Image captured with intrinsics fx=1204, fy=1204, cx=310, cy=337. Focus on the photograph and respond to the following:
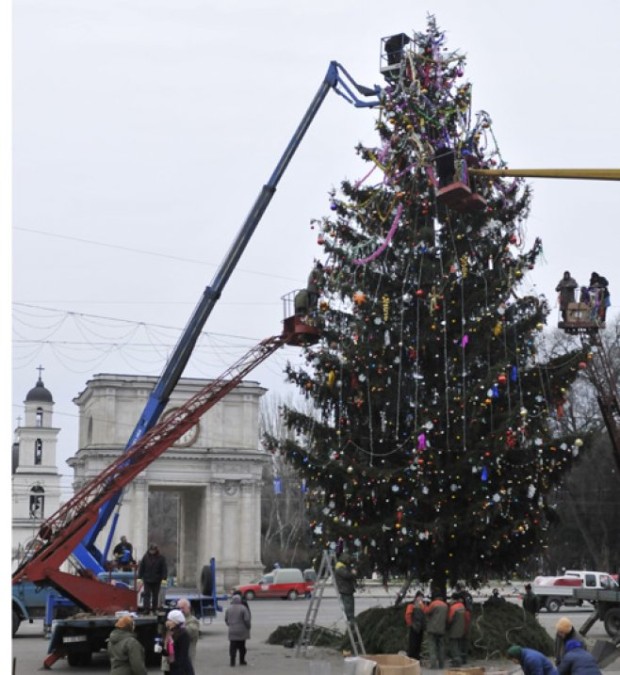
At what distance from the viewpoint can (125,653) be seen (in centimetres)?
1375

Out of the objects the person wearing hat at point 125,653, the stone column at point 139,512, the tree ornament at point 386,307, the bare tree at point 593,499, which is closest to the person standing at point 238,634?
the tree ornament at point 386,307

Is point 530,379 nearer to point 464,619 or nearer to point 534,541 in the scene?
point 534,541

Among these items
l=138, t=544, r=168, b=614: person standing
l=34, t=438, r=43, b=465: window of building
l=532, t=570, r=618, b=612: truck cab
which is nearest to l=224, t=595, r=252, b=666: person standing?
l=138, t=544, r=168, b=614: person standing

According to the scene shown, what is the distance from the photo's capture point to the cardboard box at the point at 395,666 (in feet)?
51.1

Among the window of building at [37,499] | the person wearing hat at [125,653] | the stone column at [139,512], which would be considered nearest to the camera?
the person wearing hat at [125,653]

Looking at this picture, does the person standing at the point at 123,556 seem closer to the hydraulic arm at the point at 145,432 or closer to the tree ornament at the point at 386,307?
the hydraulic arm at the point at 145,432

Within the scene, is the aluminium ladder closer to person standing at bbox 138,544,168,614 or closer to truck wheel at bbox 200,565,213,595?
person standing at bbox 138,544,168,614

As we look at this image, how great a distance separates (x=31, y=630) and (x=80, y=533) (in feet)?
34.1

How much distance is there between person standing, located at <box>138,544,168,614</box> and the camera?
23.9 meters

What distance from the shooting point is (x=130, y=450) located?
2498 centimetres

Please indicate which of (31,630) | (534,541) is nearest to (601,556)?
(31,630)

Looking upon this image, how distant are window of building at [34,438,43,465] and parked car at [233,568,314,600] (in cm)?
4538

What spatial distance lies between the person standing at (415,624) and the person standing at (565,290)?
7653mm

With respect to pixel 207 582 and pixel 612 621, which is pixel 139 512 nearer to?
pixel 207 582
